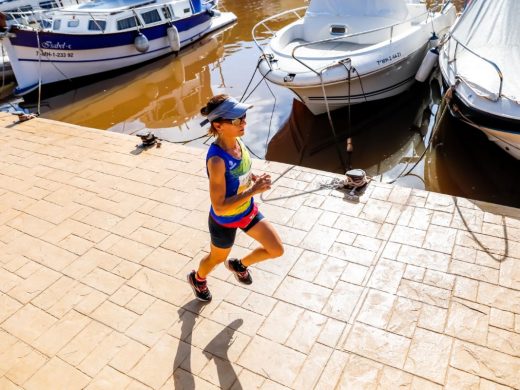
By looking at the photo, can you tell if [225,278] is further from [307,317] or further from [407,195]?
[407,195]

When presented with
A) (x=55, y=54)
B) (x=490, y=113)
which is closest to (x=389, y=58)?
(x=490, y=113)

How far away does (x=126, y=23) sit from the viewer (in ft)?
44.0

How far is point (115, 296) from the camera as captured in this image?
3.98 metres

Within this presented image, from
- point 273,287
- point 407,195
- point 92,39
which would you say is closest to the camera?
point 273,287

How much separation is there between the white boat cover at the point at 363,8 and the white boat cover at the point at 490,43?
151cm

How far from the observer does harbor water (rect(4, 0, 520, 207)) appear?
684 cm

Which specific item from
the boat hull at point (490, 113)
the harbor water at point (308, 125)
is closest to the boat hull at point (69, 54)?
the harbor water at point (308, 125)

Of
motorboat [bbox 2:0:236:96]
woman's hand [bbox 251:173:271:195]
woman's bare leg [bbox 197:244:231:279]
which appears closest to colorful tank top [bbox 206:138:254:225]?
woman's hand [bbox 251:173:271:195]

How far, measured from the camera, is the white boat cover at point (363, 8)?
349 inches

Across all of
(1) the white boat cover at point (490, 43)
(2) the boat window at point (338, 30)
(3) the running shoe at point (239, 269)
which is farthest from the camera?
(2) the boat window at point (338, 30)

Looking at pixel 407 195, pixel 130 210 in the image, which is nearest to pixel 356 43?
pixel 407 195

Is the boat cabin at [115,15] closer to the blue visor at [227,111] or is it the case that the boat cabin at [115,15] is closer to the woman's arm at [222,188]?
the blue visor at [227,111]

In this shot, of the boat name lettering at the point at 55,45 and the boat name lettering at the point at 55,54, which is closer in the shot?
the boat name lettering at the point at 55,45

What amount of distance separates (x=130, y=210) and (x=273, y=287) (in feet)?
7.63
